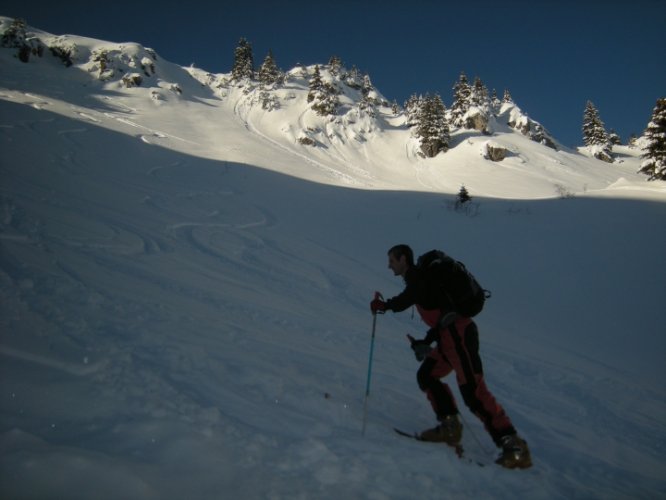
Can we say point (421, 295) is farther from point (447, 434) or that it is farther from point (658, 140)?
point (658, 140)

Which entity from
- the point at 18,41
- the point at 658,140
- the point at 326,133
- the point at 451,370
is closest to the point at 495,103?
the point at 326,133

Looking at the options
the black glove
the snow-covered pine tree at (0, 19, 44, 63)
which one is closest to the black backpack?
the black glove

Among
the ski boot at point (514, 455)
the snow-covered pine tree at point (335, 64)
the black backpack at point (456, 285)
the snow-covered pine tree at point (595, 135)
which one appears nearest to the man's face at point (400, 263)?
the black backpack at point (456, 285)

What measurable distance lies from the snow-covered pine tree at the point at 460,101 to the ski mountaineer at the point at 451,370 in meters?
48.9

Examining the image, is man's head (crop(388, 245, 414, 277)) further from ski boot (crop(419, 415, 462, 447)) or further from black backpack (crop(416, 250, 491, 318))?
ski boot (crop(419, 415, 462, 447))

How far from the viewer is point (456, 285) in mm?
3301

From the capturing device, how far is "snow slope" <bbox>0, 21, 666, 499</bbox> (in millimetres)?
2338

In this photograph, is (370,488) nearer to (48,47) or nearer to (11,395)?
(11,395)

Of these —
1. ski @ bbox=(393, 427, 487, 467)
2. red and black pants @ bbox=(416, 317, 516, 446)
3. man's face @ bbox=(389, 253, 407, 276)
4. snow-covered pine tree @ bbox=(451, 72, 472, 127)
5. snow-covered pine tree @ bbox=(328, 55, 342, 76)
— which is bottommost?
ski @ bbox=(393, 427, 487, 467)

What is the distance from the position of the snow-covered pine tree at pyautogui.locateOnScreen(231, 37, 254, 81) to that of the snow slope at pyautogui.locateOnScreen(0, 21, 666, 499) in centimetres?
5362

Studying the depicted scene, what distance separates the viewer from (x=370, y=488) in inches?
95.3

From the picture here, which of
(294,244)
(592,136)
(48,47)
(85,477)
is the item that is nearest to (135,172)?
(294,244)

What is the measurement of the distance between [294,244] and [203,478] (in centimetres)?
724

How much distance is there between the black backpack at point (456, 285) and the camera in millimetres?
3295
